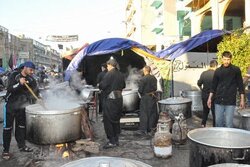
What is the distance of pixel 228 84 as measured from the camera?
5.45 metres

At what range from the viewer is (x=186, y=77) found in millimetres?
14977

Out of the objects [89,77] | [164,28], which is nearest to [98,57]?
[89,77]

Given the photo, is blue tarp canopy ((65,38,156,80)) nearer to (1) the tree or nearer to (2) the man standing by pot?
(1) the tree

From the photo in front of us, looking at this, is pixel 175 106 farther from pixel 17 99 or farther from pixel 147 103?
pixel 17 99

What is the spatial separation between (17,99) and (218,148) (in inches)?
174

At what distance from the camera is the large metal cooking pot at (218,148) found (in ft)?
10.1

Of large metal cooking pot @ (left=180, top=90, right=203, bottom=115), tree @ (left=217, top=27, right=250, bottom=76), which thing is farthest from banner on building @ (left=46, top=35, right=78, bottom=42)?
tree @ (left=217, top=27, right=250, bottom=76)

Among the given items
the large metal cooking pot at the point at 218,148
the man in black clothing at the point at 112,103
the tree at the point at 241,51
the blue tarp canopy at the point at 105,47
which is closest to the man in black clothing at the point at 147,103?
the man in black clothing at the point at 112,103

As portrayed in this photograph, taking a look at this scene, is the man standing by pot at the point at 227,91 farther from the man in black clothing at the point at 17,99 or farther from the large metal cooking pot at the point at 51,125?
the man in black clothing at the point at 17,99

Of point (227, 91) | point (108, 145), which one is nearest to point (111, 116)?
point (108, 145)

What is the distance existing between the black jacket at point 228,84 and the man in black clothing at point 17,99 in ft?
12.8

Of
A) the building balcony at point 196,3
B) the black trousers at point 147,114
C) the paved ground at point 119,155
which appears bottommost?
the paved ground at point 119,155

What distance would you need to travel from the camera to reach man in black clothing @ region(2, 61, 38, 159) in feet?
19.4

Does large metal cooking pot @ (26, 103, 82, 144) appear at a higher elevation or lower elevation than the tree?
lower
